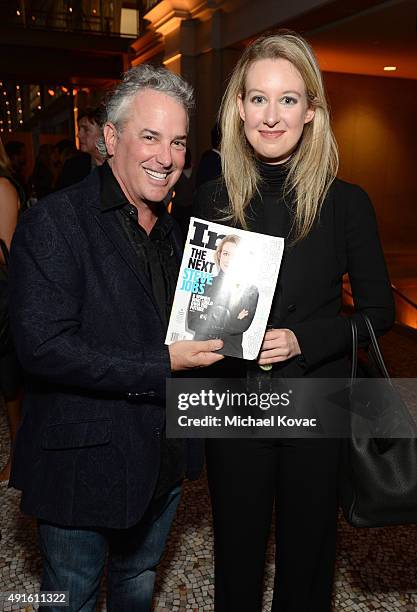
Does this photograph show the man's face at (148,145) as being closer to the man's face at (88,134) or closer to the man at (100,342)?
the man at (100,342)

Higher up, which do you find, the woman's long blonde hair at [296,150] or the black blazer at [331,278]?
the woman's long blonde hair at [296,150]

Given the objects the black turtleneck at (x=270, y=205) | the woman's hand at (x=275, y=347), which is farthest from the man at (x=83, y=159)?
the woman's hand at (x=275, y=347)

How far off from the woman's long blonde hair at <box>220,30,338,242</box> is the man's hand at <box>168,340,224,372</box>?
1.52ft

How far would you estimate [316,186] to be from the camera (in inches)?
60.1

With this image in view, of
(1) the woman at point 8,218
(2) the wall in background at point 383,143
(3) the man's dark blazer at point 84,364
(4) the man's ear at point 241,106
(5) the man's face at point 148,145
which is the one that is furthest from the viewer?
(2) the wall in background at point 383,143

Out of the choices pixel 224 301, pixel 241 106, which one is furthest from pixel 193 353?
pixel 241 106

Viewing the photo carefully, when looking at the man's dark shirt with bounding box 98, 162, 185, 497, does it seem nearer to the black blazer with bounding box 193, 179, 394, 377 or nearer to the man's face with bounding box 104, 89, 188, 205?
the man's face with bounding box 104, 89, 188, 205

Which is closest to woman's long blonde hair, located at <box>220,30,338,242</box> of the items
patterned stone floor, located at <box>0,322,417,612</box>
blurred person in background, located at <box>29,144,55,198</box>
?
patterned stone floor, located at <box>0,322,417,612</box>

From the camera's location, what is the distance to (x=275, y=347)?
4.62 feet

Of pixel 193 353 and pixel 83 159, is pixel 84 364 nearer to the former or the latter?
pixel 193 353

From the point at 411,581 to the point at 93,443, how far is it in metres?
1.70

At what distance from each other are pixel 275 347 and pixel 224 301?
0.79 ft

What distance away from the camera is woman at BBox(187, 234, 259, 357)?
1.25 m

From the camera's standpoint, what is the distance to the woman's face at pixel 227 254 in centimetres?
126
